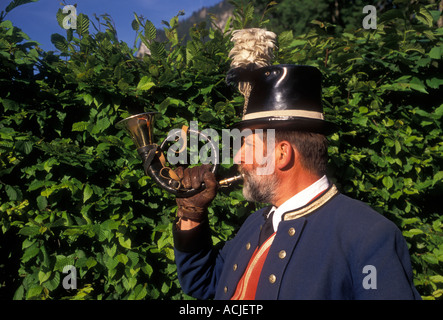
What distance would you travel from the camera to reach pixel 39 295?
2605 mm

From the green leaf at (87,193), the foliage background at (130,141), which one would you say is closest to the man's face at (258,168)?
the foliage background at (130,141)

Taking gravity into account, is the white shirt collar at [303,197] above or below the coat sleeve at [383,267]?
above

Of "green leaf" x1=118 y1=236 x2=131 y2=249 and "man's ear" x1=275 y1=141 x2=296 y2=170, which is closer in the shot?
"man's ear" x1=275 y1=141 x2=296 y2=170

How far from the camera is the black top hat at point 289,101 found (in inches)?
67.2

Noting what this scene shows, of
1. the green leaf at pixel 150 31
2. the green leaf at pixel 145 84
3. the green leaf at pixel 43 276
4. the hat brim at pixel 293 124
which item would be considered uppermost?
the green leaf at pixel 150 31

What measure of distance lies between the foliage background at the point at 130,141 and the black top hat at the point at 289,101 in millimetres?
945

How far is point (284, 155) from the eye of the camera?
5.70ft

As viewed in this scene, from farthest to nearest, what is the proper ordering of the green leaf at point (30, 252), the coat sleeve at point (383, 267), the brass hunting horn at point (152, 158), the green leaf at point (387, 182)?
the green leaf at point (387, 182) → the green leaf at point (30, 252) → the brass hunting horn at point (152, 158) → the coat sleeve at point (383, 267)

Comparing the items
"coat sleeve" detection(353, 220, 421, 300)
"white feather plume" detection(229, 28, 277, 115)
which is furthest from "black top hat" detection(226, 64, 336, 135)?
"coat sleeve" detection(353, 220, 421, 300)

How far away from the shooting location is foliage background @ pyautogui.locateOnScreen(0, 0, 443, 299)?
250 cm

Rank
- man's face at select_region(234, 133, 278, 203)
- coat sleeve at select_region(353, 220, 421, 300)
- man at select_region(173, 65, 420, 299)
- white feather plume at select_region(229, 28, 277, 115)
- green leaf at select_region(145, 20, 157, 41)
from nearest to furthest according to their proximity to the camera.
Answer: coat sleeve at select_region(353, 220, 421, 300) → man at select_region(173, 65, 420, 299) → man's face at select_region(234, 133, 278, 203) → white feather plume at select_region(229, 28, 277, 115) → green leaf at select_region(145, 20, 157, 41)

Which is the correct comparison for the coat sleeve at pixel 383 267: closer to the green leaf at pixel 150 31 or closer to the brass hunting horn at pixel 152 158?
the brass hunting horn at pixel 152 158

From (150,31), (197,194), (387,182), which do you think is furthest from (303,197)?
(150,31)

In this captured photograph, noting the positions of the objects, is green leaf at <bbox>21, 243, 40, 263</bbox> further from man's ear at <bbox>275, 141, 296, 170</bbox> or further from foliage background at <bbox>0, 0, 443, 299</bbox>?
man's ear at <bbox>275, 141, 296, 170</bbox>
